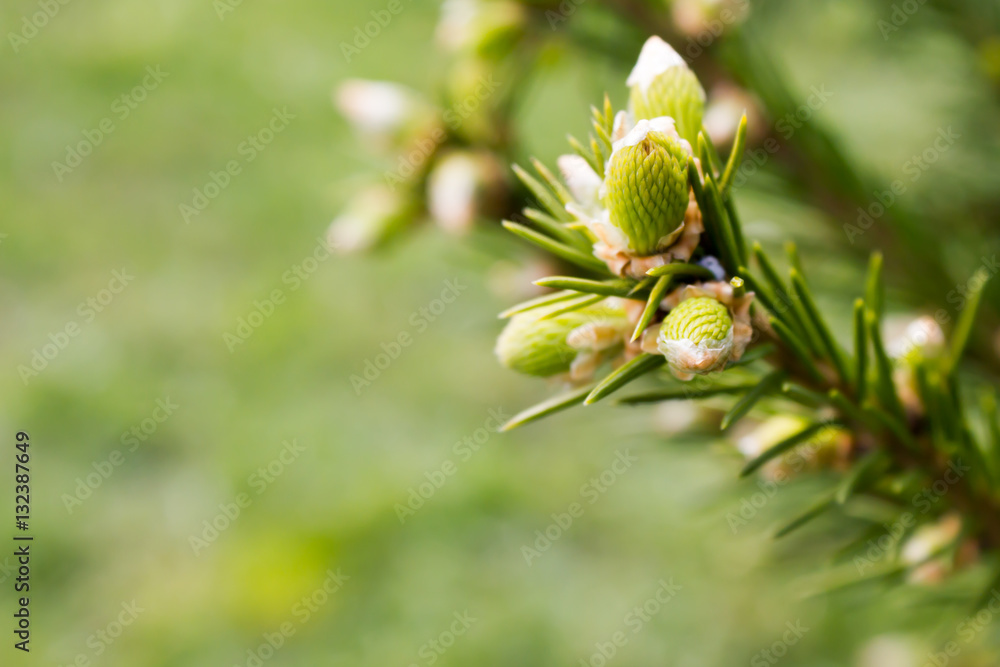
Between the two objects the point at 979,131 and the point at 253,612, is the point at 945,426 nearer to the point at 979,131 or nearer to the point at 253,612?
the point at 979,131

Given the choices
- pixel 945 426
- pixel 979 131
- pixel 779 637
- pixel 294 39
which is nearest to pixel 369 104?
pixel 945 426

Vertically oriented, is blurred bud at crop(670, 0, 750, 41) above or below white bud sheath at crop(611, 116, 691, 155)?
below

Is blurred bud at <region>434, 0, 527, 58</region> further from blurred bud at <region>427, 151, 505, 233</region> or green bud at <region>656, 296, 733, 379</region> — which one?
green bud at <region>656, 296, 733, 379</region>

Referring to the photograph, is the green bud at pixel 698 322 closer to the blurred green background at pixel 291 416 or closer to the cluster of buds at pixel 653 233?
the cluster of buds at pixel 653 233

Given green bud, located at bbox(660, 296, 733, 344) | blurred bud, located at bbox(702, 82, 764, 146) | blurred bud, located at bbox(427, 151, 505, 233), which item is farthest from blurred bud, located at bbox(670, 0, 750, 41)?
green bud, located at bbox(660, 296, 733, 344)

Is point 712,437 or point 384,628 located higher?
point 712,437

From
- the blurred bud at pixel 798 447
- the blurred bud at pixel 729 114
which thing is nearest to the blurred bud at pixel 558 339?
the blurred bud at pixel 798 447
